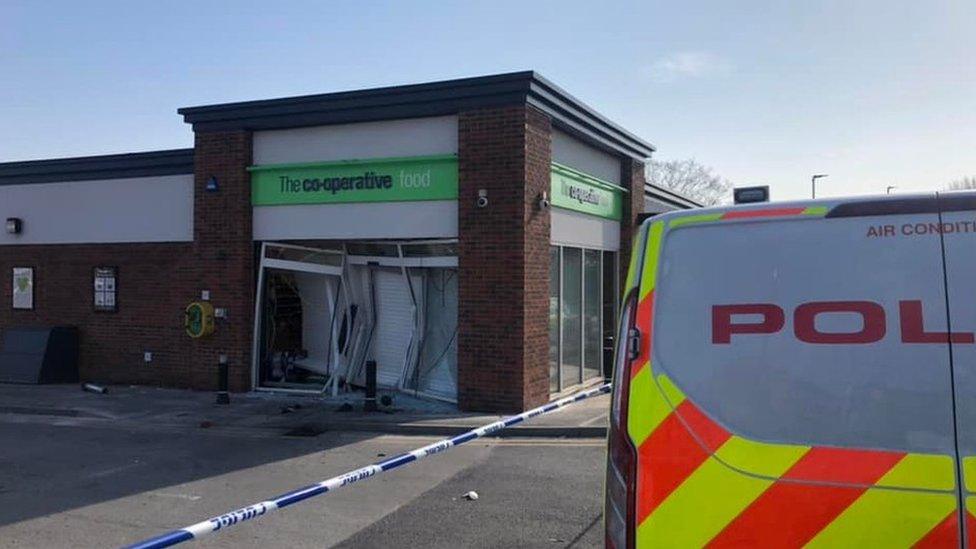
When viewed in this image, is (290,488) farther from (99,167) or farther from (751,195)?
(99,167)

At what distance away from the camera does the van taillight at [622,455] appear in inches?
103

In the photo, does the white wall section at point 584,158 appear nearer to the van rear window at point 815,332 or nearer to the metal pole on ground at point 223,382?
the metal pole on ground at point 223,382

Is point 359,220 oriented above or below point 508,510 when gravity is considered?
above

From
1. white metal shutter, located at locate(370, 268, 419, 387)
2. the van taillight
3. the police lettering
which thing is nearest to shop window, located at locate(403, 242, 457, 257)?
white metal shutter, located at locate(370, 268, 419, 387)

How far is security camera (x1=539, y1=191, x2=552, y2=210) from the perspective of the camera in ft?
39.5

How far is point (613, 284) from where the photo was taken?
15898mm

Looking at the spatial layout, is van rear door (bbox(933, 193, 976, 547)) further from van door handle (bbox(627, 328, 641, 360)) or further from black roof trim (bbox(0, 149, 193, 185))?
black roof trim (bbox(0, 149, 193, 185))

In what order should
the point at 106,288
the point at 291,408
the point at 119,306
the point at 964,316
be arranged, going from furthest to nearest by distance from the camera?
the point at 106,288
the point at 119,306
the point at 291,408
the point at 964,316

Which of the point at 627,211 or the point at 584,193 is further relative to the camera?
the point at 627,211

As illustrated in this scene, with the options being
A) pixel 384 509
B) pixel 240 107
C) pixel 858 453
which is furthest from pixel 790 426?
pixel 240 107

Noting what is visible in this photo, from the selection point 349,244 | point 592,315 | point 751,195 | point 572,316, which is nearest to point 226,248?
point 349,244

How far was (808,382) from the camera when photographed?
2.44 m

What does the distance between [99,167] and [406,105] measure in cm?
→ 651

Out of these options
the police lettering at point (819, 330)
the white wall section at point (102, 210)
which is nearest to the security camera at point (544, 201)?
the white wall section at point (102, 210)
